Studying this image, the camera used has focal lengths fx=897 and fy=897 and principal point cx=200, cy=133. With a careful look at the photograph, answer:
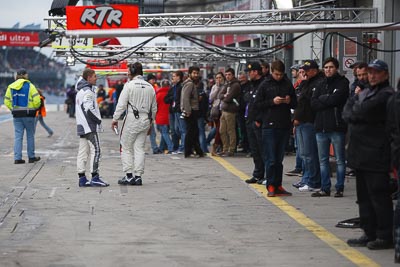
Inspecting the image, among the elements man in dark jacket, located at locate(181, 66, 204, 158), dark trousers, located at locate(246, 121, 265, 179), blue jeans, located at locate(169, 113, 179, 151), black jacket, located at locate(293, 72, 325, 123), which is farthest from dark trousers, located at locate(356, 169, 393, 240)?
blue jeans, located at locate(169, 113, 179, 151)

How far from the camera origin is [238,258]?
333 inches

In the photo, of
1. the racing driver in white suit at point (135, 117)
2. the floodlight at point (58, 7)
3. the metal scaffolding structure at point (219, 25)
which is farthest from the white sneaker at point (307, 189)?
the floodlight at point (58, 7)

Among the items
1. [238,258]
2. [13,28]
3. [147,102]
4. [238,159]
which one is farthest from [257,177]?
[13,28]

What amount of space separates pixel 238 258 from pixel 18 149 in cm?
1046

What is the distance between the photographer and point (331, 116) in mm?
12000

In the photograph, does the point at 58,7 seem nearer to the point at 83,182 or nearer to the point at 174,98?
the point at 174,98

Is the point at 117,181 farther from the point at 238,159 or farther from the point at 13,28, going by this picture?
the point at 13,28

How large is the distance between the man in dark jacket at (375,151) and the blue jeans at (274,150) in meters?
3.46

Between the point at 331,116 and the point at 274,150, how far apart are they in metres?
0.93

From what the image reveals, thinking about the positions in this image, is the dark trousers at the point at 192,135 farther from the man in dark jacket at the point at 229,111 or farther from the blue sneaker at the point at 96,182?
the blue sneaker at the point at 96,182

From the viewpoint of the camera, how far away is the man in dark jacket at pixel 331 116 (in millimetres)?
11844

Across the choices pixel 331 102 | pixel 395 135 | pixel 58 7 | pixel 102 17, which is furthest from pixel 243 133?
pixel 395 135

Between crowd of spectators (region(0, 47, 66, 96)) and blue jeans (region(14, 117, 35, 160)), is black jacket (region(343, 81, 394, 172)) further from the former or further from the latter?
crowd of spectators (region(0, 47, 66, 96))

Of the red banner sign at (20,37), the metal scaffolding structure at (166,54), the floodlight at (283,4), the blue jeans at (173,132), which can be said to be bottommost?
the blue jeans at (173,132)
